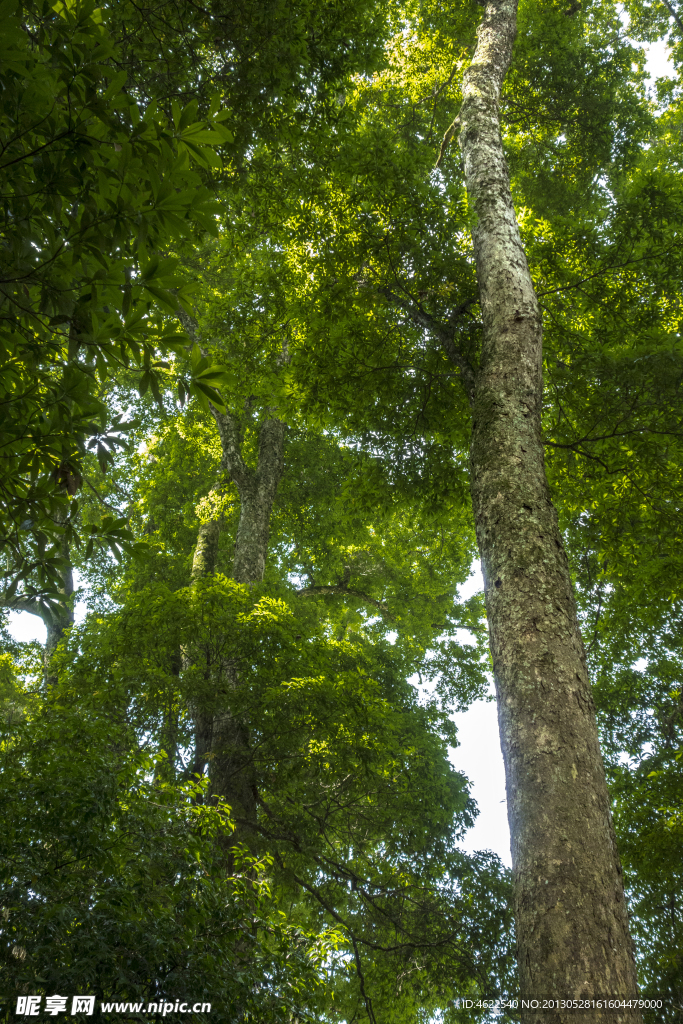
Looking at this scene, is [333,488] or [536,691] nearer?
[536,691]

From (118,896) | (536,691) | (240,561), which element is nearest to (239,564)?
(240,561)

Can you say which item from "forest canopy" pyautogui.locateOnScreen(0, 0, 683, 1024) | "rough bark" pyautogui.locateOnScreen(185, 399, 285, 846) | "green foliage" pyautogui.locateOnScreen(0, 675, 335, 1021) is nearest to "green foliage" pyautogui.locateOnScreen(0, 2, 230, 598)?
"forest canopy" pyautogui.locateOnScreen(0, 0, 683, 1024)

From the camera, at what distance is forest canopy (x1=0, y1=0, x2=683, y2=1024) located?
269cm

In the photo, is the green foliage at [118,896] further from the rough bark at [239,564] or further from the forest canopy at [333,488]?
the rough bark at [239,564]

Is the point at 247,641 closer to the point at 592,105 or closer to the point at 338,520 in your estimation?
the point at 338,520

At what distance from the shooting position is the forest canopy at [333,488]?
269 centimetres

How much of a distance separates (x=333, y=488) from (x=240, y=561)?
393cm

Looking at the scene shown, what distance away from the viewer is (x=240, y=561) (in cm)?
1149

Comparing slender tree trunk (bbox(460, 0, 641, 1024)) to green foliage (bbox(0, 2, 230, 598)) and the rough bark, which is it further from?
the rough bark

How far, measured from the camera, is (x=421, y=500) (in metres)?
8.21

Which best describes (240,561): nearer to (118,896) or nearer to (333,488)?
(333,488)

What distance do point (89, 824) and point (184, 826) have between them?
0.79 meters

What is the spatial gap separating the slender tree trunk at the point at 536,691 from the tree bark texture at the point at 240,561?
3885 mm

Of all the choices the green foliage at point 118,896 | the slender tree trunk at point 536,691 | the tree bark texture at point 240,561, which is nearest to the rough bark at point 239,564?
the tree bark texture at point 240,561
